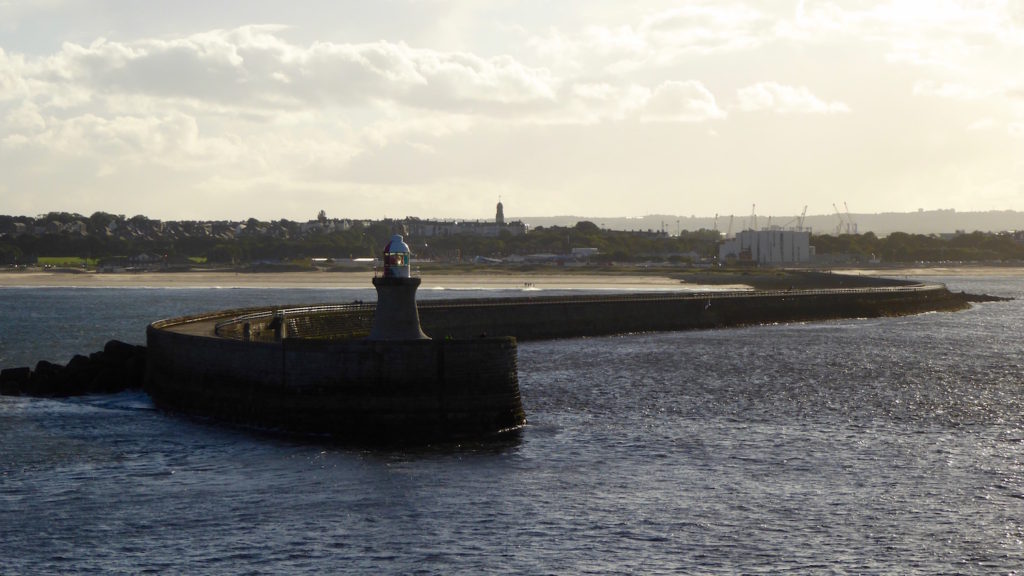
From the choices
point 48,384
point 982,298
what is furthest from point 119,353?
point 982,298

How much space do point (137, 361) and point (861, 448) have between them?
97.0 feet

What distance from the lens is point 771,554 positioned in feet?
83.4

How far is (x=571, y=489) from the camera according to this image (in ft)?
100

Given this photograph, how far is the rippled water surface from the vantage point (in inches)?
998

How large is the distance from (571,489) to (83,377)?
25.8 metres

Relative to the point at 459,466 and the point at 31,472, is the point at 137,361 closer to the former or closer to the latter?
the point at 31,472

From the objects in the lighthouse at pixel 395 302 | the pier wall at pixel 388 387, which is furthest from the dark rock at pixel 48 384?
the lighthouse at pixel 395 302

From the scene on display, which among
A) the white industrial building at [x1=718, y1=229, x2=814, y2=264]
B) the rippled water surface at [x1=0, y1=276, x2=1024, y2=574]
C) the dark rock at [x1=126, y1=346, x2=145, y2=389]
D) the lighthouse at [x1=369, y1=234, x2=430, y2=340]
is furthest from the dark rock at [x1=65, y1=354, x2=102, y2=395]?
the white industrial building at [x1=718, y1=229, x2=814, y2=264]

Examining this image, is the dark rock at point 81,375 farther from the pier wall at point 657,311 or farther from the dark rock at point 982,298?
the dark rock at point 982,298

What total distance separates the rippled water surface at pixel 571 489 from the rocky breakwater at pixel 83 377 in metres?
1.82

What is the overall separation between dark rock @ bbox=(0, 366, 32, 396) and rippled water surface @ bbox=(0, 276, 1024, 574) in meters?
2.01

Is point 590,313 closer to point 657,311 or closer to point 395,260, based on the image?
point 657,311

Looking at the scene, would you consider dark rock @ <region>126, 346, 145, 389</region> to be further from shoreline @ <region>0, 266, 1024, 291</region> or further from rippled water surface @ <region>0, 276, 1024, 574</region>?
shoreline @ <region>0, 266, 1024, 291</region>

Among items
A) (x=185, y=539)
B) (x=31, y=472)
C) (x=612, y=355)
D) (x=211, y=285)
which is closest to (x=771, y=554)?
(x=185, y=539)
